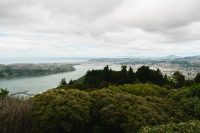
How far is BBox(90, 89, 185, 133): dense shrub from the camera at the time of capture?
39.1ft

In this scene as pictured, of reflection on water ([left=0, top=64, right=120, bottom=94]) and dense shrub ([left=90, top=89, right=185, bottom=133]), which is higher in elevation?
dense shrub ([left=90, top=89, right=185, bottom=133])

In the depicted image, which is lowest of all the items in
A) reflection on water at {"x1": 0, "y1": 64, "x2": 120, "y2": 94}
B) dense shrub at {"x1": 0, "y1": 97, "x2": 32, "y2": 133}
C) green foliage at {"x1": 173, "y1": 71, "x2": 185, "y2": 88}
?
reflection on water at {"x1": 0, "y1": 64, "x2": 120, "y2": 94}

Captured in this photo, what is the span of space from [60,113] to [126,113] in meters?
2.46

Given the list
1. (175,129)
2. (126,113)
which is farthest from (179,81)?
(175,129)

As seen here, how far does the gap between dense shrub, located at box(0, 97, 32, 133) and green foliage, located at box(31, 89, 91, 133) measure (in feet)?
1.16

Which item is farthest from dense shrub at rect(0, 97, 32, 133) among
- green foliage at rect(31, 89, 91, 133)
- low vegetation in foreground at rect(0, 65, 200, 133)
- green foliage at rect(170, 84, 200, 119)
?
green foliage at rect(170, 84, 200, 119)

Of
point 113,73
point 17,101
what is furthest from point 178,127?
point 113,73

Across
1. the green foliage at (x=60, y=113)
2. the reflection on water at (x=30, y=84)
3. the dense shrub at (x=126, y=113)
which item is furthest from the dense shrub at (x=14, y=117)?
the reflection on water at (x=30, y=84)

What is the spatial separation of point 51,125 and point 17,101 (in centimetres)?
245

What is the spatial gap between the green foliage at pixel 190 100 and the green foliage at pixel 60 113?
4.58 meters

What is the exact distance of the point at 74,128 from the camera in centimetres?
1219

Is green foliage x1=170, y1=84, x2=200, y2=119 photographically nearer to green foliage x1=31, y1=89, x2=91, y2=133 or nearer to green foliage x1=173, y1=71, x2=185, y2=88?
green foliage x1=31, y1=89, x2=91, y2=133

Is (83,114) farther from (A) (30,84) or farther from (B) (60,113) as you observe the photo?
(A) (30,84)

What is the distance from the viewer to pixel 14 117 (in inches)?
470
